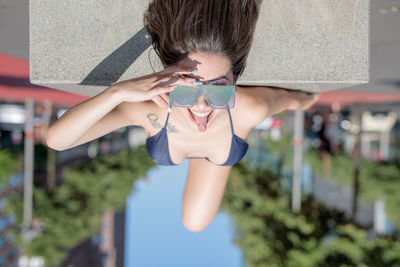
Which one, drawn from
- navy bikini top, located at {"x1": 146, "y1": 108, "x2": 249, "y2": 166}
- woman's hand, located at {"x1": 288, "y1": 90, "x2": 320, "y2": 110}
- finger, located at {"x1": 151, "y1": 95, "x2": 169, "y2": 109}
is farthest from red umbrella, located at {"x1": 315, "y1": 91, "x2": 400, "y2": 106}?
finger, located at {"x1": 151, "y1": 95, "x2": 169, "y2": 109}

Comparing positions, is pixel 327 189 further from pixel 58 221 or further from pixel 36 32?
pixel 36 32

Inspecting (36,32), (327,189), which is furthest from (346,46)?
(327,189)

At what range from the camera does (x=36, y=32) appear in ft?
7.86

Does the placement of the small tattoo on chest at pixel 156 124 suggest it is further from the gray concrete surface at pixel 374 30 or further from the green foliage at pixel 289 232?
the green foliage at pixel 289 232

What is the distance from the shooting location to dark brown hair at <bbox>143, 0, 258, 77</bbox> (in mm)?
1697

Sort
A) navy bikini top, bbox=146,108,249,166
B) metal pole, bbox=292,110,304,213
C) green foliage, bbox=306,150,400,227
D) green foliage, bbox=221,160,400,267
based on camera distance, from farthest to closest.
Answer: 1. green foliage, bbox=306,150,400,227
2. metal pole, bbox=292,110,304,213
3. green foliage, bbox=221,160,400,267
4. navy bikini top, bbox=146,108,249,166

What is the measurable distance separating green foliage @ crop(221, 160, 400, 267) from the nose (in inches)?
180

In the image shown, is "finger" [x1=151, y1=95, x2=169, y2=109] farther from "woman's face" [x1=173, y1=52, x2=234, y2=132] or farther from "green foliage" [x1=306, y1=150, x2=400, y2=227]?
"green foliage" [x1=306, y1=150, x2=400, y2=227]

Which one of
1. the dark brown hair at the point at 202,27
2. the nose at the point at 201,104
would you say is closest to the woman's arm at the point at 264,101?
the nose at the point at 201,104

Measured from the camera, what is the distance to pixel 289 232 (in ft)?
21.6

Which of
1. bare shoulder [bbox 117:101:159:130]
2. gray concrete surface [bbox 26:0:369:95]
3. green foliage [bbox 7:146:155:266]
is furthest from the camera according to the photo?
green foliage [bbox 7:146:155:266]

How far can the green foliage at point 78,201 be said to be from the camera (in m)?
7.99

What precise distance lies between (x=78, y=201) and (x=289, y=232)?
20.3 feet

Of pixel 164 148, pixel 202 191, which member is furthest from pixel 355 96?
A: pixel 164 148
